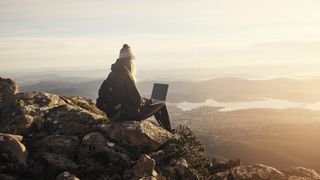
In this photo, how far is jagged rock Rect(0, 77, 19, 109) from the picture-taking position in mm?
18891

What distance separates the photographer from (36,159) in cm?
1348

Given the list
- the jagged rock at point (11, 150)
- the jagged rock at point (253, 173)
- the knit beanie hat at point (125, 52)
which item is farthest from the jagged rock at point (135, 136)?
the jagged rock at point (11, 150)

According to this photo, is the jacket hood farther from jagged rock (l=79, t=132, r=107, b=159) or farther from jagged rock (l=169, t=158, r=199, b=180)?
jagged rock (l=169, t=158, r=199, b=180)

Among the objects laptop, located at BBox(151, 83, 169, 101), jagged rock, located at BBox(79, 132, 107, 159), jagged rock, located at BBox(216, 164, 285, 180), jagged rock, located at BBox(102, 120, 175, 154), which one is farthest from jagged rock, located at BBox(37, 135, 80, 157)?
jagged rock, located at BBox(216, 164, 285, 180)

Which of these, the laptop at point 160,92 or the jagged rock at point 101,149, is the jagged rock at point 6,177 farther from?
the laptop at point 160,92

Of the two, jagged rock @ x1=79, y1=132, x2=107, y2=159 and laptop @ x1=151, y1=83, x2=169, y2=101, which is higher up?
laptop @ x1=151, y1=83, x2=169, y2=101

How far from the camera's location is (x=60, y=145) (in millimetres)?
14438

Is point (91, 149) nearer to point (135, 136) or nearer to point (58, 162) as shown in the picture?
point (58, 162)

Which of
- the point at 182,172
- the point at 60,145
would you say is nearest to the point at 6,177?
the point at 60,145

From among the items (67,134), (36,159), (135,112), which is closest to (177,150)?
(135,112)

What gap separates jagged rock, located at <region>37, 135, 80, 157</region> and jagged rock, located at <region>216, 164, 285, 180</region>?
6.10 m

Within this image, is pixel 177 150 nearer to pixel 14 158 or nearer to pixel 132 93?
pixel 132 93

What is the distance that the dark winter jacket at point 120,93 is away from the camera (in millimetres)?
15430

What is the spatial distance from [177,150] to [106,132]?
9.83 ft
